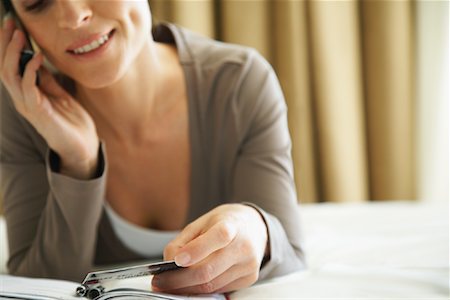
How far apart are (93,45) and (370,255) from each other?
0.65 metres

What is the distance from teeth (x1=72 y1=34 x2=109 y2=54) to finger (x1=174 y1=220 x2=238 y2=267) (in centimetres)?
41

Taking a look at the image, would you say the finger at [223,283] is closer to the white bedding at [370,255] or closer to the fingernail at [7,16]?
the white bedding at [370,255]

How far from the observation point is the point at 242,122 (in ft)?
4.17

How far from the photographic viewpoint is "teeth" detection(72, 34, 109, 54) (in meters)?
1.13

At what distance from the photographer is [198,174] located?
1330 millimetres

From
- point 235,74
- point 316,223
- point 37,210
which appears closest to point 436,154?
point 316,223

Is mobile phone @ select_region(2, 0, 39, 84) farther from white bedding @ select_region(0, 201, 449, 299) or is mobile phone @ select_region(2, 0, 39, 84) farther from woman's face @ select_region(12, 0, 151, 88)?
white bedding @ select_region(0, 201, 449, 299)

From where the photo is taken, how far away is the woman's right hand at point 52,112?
116 cm

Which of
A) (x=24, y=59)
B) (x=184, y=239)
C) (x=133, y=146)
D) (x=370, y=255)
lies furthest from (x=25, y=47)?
(x=370, y=255)

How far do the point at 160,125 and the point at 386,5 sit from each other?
3.61 ft

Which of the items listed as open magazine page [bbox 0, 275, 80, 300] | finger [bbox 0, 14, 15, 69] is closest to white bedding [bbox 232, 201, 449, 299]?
open magazine page [bbox 0, 275, 80, 300]

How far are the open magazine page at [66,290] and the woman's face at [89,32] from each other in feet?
1.16

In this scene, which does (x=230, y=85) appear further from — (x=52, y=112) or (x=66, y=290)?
(x=66, y=290)

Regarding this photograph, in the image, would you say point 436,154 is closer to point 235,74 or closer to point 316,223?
point 316,223
